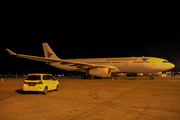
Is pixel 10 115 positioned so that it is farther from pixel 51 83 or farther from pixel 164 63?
pixel 164 63

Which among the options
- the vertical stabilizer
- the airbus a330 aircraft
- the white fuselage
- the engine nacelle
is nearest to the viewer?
the engine nacelle

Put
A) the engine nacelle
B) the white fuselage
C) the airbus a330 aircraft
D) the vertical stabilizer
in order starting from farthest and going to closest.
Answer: the vertical stabilizer, the white fuselage, the airbus a330 aircraft, the engine nacelle

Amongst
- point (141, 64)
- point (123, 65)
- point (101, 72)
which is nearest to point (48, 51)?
point (101, 72)

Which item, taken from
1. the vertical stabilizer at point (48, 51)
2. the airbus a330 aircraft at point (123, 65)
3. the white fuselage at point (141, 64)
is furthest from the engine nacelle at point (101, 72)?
the vertical stabilizer at point (48, 51)

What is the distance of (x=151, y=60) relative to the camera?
28672 mm

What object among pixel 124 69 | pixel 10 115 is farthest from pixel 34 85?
pixel 124 69

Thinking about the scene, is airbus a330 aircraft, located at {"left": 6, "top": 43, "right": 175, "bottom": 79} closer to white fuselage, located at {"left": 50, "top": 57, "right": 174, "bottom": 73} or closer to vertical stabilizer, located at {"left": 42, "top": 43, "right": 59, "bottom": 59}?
white fuselage, located at {"left": 50, "top": 57, "right": 174, "bottom": 73}

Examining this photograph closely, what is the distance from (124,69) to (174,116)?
24.2m

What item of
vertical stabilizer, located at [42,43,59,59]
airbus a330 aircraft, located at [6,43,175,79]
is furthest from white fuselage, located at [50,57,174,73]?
vertical stabilizer, located at [42,43,59,59]

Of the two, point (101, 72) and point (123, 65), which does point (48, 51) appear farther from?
point (123, 65)

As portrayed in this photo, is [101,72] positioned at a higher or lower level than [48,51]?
lower

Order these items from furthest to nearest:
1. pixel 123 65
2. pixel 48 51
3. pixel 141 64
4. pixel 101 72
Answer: pixel 48 51 < pixel 123 65 < pixel 141 64 < pixel 101 72

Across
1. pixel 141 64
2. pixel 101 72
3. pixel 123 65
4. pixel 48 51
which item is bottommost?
pixel 101 72

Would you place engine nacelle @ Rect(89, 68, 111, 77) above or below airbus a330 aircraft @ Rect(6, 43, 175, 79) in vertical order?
below
